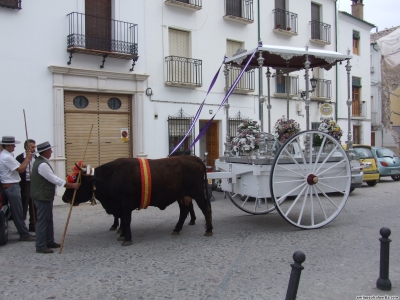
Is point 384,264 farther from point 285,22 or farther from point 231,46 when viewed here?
point 285,22

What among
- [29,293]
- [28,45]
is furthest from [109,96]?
[29,293]

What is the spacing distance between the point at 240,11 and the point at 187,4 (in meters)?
2.95

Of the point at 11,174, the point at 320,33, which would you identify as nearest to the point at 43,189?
the point at 11,174

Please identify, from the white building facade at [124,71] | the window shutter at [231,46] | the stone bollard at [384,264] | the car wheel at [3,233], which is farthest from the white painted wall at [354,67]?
the car wheel at [3,233]

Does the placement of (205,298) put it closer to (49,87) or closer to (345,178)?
(345,178)

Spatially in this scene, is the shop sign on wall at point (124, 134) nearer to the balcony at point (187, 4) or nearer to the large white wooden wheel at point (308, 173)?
the balcony at point (187, 4)

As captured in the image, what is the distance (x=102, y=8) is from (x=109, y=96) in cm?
275

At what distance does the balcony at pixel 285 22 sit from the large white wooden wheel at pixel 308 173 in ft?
36.6

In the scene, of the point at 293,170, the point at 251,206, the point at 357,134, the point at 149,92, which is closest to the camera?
the point at 293,170

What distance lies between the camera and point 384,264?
188 inches

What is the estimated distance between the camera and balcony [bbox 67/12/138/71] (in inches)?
496

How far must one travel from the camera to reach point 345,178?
847cm

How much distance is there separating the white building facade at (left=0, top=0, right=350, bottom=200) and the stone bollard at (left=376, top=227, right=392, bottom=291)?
589 centimetres

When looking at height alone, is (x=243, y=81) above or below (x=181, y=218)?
above
